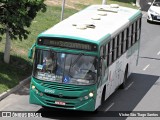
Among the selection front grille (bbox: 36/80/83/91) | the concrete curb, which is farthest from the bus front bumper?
the concrete curb

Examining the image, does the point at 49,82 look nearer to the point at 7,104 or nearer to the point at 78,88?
the point at 78,88

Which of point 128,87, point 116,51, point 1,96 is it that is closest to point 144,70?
point 128,87

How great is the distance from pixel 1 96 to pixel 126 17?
20.4 ft

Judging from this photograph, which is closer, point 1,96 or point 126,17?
point 1,96

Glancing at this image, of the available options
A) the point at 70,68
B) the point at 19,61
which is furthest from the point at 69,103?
the point at 19,61

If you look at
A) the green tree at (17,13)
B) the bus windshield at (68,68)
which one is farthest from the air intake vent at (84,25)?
the green tree at (17,13)

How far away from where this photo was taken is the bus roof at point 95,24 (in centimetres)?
1995

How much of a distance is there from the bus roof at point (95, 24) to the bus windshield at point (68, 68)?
62 cm

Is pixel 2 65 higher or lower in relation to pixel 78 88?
lower

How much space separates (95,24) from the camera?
71.9 feet

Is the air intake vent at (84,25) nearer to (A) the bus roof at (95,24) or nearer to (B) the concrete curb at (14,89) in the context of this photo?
(A) the bus roof at (95,24)

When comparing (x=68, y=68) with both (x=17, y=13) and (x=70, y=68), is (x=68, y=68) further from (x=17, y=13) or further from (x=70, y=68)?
(x=17, y=13)

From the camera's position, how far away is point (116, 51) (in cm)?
2264

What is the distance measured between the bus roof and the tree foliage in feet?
5.19
